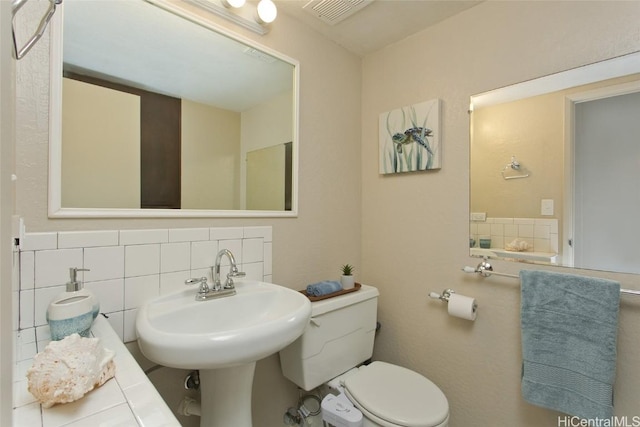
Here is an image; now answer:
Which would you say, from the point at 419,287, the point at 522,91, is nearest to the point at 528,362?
the point at 419,287

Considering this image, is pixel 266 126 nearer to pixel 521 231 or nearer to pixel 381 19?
pixel 381 19

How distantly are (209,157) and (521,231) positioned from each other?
1375 millimetres

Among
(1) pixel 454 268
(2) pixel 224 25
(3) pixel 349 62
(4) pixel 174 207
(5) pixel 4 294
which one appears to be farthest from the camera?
(3) pixel 349 62

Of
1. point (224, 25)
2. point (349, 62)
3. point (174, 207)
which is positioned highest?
point (349, 62)

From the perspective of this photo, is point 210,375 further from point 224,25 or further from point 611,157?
point 611,157

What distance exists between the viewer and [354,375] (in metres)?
1.29

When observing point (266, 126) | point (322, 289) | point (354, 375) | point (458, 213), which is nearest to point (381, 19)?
point (266, 126)

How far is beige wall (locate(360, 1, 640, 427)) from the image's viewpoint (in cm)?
107

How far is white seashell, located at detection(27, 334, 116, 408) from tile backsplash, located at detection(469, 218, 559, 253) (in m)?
1.40

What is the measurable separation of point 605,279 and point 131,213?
168cm

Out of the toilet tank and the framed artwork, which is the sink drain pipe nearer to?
the toilet tank

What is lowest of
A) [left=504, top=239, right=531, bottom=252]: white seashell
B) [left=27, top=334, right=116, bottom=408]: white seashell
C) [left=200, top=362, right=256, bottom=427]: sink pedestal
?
[left=200, top=362, right=256, bottom=427]: sink pedestal

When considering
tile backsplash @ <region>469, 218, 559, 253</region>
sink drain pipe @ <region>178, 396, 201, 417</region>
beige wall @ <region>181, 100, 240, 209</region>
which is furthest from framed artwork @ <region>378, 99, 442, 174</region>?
sink drain pipe @ <region>178, 396, 201, 417</region>

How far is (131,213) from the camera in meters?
0.99
